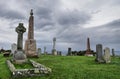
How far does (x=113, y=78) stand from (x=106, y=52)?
10.2 meters

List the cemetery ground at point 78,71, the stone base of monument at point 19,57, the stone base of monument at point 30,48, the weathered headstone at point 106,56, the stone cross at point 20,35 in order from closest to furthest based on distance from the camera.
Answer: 1. the cemetery ground at point 78,71
2. the stone base of monument at point 19,57
3. the stone cross at point 20,35
4. the weathered headstone at point 106,56
5. the stone base of monument at point 30,48

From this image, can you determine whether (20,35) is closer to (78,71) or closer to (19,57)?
(19,57)

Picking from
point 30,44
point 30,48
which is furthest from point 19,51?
point 30,44

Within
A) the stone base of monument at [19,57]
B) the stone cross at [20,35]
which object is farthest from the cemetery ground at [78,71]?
the stone cross at [20,35]

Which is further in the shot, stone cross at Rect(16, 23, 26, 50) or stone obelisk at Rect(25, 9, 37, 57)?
stone obelisk at Rect(25, 9, 37, 57)

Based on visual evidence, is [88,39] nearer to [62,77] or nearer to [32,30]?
[32,30]

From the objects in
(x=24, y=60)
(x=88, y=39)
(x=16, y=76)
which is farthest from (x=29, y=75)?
(x=88, y=39)

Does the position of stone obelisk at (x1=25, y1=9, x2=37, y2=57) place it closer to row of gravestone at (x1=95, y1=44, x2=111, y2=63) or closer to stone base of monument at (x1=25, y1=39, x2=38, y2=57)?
stone base of monument at (x1=25, y1=39, x2=38, y2=57)

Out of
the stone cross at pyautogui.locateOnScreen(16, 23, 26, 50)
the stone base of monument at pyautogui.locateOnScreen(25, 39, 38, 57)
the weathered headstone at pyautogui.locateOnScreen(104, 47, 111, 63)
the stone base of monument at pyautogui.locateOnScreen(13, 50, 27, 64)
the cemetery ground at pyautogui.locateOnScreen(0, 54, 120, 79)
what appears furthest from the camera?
the stone base of monument at pyautogui.locateOnScreen(25, 39, 38, 57)

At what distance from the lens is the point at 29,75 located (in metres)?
13.3

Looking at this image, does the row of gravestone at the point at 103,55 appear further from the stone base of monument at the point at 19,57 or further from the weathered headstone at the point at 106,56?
the stone base of monument at the point at 19,57

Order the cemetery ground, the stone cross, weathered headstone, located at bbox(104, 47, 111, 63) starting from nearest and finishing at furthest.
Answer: the cemetery ground → the stone cross → weathered headstone, located at bbox(104, 47, 111, 63)

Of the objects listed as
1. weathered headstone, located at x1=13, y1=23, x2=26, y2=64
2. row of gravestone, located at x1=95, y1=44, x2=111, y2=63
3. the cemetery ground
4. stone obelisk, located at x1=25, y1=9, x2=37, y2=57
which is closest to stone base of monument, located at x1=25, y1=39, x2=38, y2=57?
stone obelisk, located at x1=25, y1=9, x2=37, y2=57

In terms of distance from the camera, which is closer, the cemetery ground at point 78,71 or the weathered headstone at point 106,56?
the cemetery ground at point 78,71
